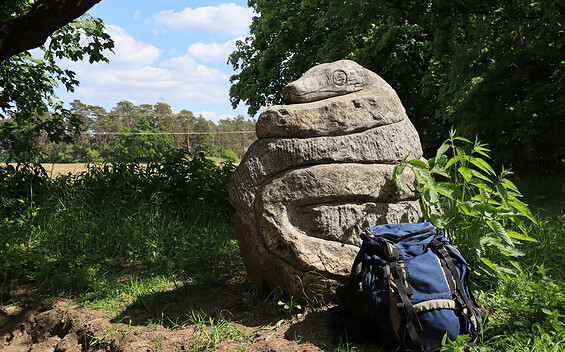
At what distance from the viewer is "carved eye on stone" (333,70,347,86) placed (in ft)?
12.2

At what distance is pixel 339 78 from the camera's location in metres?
3.72

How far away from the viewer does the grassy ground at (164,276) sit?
122 inches

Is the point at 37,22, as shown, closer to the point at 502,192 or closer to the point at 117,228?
the point at 117,228

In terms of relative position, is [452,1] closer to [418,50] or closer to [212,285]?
[212,285]

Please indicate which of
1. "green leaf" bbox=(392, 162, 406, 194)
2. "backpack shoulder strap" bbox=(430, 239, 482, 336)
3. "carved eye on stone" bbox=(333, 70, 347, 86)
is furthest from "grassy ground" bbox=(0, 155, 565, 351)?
"carved eye on stone" bbox=(333, 70, 347, 86)

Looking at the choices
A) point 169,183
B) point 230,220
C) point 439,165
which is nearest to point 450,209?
point 439,165

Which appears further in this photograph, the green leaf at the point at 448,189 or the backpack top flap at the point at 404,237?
the green leaf at the point at 448,189

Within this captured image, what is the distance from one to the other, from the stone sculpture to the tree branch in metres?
2.32

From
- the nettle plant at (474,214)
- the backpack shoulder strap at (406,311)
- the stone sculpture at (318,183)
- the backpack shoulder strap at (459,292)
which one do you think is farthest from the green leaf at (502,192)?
the backpack shoulder strap at (406,311)

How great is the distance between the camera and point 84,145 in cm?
3781

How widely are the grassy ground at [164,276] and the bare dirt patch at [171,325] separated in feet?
0.03

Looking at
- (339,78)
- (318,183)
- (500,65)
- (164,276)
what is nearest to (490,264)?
(318,183)

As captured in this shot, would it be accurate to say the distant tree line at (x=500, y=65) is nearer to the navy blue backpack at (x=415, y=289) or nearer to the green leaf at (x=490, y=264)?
the green leaf at (x=490, y=264)

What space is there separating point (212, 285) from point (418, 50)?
429 inches
